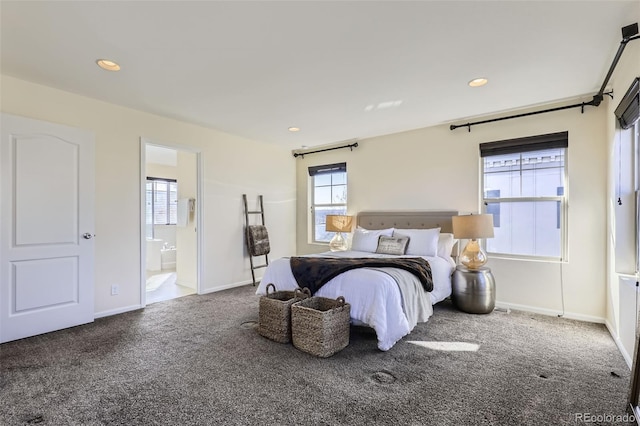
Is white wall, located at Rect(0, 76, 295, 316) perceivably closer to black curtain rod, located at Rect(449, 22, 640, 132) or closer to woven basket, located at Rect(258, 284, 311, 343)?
woven basket, located at Rect(258, 284, 311, 343)

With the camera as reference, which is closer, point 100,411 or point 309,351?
point 100,411

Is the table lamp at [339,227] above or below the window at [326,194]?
below

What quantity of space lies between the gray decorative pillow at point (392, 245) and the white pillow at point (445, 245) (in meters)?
0.44

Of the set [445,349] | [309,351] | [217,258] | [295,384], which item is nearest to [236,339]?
[309,351]

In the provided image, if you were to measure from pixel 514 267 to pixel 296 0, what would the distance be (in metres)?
3.82

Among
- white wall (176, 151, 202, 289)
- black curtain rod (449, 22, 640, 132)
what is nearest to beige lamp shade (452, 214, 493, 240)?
black curtain rod (449, 22, 640, 132)

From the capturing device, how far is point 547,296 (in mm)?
3719

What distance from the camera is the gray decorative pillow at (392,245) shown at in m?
4.18

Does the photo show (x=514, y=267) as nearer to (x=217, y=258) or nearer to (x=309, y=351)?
(x=309, y=351)

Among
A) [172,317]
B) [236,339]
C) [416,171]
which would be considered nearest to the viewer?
[236,339]

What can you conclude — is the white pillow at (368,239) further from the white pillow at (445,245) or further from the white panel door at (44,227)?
the white panel door at (44,227)

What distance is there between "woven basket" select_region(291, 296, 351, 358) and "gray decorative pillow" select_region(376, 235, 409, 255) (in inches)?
62.4

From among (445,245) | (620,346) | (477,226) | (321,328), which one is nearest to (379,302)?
(321,328)

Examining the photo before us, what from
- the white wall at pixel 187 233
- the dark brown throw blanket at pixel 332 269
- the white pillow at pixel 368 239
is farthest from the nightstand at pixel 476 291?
the white wall at pixel 187 233
